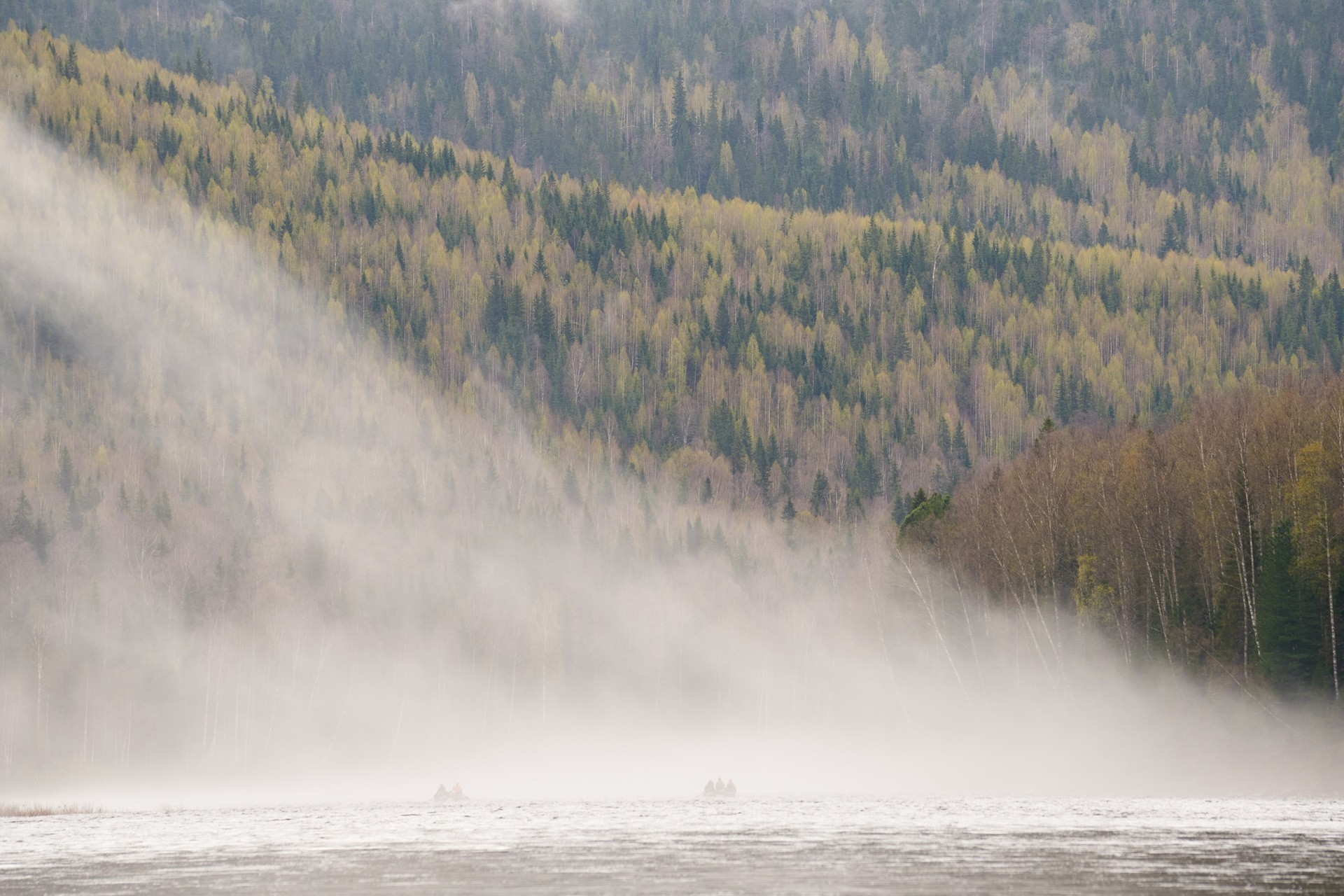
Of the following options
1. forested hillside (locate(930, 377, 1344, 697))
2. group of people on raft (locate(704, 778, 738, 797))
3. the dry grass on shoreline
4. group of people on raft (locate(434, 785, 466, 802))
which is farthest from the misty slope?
the dry grass on shoreline

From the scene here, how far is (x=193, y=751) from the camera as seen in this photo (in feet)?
475

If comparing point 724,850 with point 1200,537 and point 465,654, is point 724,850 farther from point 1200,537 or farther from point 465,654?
point 465,654

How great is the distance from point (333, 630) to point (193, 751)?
80.2ft

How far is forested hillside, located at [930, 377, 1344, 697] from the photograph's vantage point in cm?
6812

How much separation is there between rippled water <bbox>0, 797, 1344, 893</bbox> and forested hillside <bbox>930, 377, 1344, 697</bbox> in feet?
39.3

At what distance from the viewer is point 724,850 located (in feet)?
144

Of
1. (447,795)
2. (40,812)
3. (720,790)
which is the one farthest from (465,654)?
(40,812)

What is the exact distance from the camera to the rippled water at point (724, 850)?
36.4m

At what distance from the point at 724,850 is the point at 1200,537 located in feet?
142

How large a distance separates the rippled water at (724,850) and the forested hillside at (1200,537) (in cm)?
1197

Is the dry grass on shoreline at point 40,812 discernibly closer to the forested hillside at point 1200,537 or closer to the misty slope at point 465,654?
the misty slope at point 465,654

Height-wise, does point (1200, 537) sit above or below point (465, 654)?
below

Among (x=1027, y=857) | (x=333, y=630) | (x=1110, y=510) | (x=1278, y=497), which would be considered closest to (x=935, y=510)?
(x=1110, y=510)

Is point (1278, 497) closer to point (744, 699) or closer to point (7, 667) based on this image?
point (744, 699)
